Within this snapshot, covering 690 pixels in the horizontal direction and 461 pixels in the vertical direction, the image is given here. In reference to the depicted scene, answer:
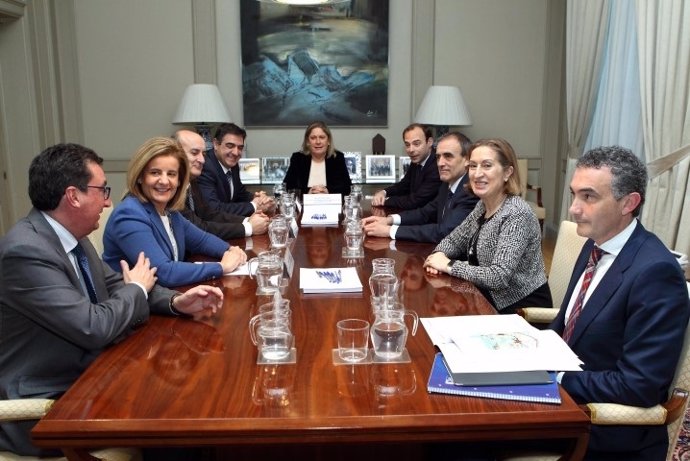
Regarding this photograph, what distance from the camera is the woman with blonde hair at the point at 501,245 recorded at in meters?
2.41

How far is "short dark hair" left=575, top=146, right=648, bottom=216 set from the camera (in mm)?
1780

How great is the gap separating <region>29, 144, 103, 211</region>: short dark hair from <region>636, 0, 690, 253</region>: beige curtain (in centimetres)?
326

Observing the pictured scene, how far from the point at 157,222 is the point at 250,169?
3.47m

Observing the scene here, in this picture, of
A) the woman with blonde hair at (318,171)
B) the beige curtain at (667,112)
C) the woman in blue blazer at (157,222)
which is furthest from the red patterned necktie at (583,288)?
the woman with blonde hair at (318,171)

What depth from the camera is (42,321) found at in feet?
5.58

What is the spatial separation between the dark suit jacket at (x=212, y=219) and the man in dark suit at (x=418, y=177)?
1.17 meters

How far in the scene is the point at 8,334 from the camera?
1.75 m

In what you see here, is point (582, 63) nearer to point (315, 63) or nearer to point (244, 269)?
point (315, 63)

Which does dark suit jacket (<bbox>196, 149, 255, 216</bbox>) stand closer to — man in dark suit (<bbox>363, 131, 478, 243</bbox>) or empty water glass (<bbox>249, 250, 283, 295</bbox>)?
man in dark suit (<bbox>363, 131, 478, 243</bbox>)

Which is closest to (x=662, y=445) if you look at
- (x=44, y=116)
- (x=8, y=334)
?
(x=8, y=334)

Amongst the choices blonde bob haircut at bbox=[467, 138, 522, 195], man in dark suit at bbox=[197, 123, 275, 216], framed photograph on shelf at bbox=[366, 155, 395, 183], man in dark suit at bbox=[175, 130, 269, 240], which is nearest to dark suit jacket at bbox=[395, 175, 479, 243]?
blonde bob haircut at bbox=[467, 138, 522, 195]

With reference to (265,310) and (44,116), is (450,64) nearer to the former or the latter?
(44,116)

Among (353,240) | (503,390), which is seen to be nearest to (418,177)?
(353,240)

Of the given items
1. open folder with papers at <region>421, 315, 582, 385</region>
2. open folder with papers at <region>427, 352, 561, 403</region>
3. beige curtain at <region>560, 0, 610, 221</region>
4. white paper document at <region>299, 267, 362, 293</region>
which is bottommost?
open folder with papers at <region>427, 352, 561, 403</region>
